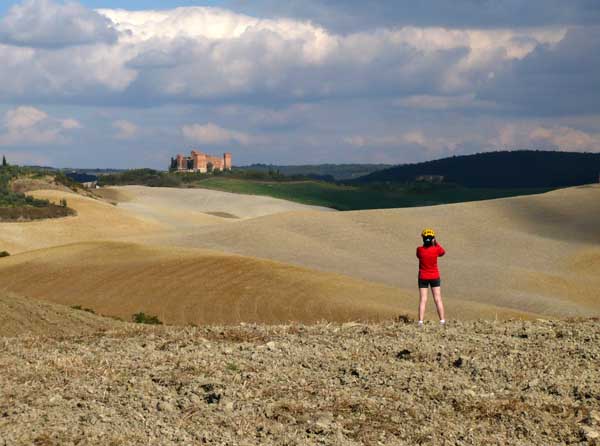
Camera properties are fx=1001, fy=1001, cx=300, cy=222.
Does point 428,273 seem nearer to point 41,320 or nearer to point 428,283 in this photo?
point 428,283

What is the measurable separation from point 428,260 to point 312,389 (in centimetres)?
595

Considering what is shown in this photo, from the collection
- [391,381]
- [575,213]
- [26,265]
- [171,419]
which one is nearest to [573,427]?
[391,381]

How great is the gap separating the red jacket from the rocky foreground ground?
76.3 inches

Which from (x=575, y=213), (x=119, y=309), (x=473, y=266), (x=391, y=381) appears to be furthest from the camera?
(x=575, y=213)

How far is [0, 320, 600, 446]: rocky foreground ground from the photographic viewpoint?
9406 mm

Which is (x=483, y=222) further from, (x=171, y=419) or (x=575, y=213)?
(x=171, y=419)

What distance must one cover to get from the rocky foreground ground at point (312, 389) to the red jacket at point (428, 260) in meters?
1.94

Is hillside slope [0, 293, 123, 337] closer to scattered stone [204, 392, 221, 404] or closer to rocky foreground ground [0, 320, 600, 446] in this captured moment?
rocky foreground ground [0, 320, 600, 446]

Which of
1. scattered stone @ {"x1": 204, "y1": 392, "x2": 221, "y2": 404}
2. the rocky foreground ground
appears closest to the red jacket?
the rocky foreground ground

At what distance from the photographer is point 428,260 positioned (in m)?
16.5

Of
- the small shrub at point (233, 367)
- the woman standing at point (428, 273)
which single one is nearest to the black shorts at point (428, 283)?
the woman standing at point (428, 273)

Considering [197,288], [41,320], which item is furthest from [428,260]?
[197,288]

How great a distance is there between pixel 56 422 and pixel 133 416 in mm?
736

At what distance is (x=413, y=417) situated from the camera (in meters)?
9.91
